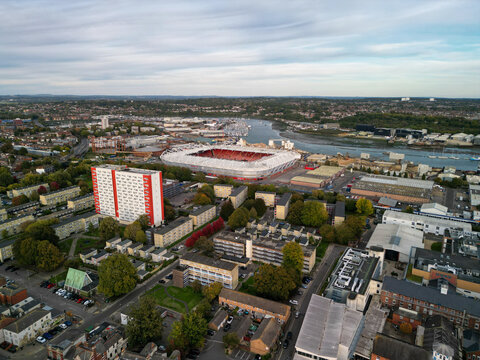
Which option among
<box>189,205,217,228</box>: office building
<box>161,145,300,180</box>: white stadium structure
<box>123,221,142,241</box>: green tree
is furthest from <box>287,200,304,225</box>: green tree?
<box>161,145,300,180</box>: white stadium structure

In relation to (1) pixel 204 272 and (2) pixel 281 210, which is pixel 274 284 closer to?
(1) pixel 204 272

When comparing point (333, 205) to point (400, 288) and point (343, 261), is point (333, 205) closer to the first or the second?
point (343, 261)

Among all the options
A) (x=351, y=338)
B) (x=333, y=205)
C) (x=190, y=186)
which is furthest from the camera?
(x=190, y=186)

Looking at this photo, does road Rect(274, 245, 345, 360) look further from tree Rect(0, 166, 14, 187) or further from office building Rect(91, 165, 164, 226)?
tree Rect(0, 166, 14, 187)

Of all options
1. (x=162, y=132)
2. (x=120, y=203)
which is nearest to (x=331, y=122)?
(x=162, y=132)

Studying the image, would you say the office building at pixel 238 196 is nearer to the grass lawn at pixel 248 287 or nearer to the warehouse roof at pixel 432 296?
the grass lawn at pixel 248 287

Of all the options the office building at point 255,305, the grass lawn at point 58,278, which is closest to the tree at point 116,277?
the grass lawn at point 58,278
